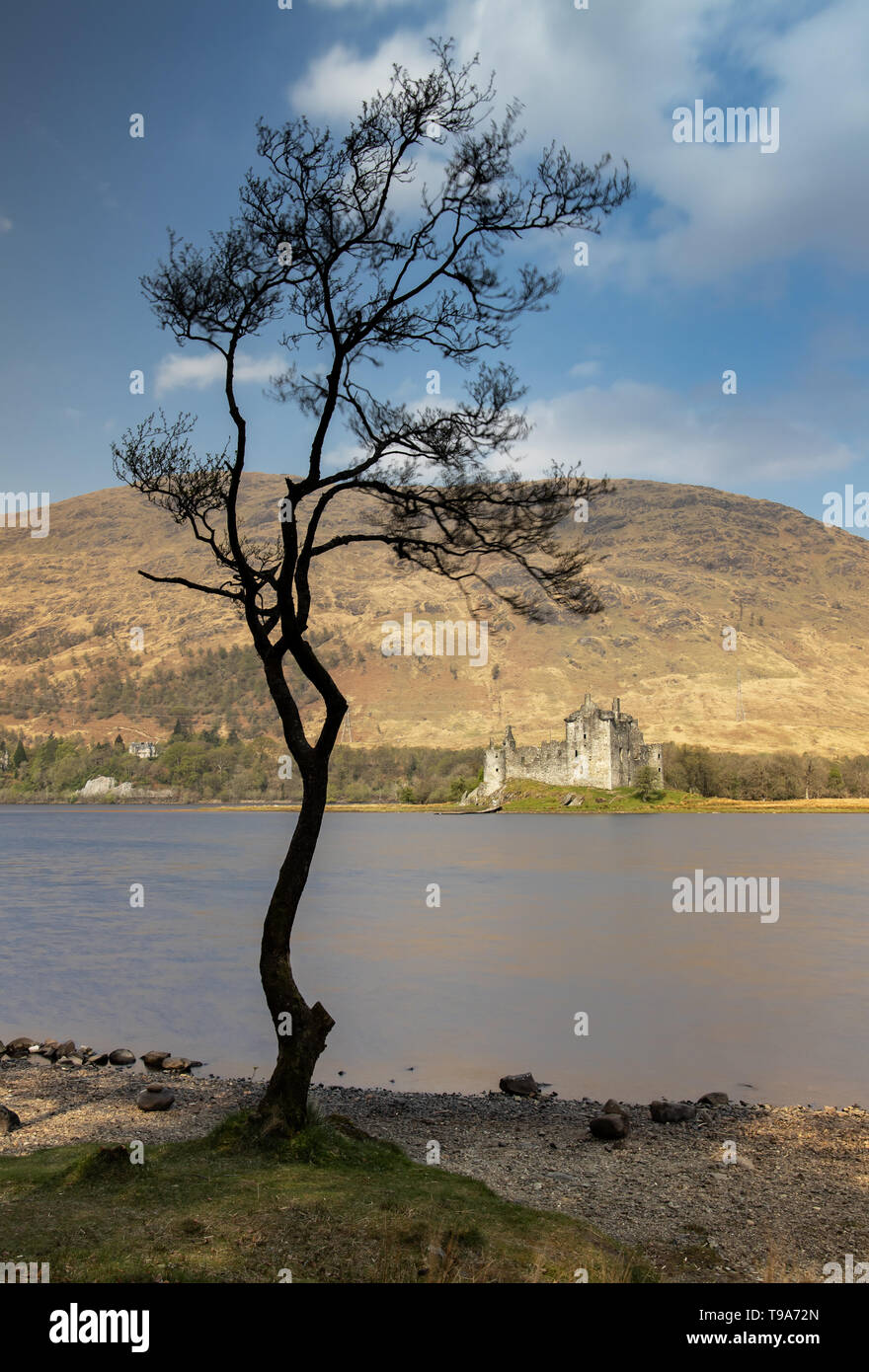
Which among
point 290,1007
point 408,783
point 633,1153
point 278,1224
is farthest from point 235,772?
point 278,1224

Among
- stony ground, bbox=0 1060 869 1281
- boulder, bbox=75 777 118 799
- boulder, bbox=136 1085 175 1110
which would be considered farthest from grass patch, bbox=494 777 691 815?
boulder, bbox=136 1085 175 1110

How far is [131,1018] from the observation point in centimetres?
1917

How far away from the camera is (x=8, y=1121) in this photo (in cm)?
1070

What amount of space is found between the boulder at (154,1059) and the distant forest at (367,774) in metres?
128

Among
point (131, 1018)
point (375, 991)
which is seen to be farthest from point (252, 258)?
point (375, 991)

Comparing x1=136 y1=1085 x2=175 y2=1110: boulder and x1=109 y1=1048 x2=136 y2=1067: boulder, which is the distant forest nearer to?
x1=109 y1=1048 x2=136 y2=1067: boulder

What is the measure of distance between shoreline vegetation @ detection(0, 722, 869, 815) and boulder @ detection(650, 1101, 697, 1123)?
114340 mm

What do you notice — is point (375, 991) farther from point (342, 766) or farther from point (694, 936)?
point (342, 766)

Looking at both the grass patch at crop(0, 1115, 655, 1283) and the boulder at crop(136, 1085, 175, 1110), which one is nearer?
the grass patch at crop(0, 1115, 655, 1283)

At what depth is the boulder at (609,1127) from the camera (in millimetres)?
10766

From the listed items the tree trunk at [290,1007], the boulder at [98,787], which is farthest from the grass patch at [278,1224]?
the boulder at [98,787]

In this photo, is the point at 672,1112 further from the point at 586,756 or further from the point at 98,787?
the point at 98,787

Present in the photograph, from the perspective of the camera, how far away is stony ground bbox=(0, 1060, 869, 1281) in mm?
7469
